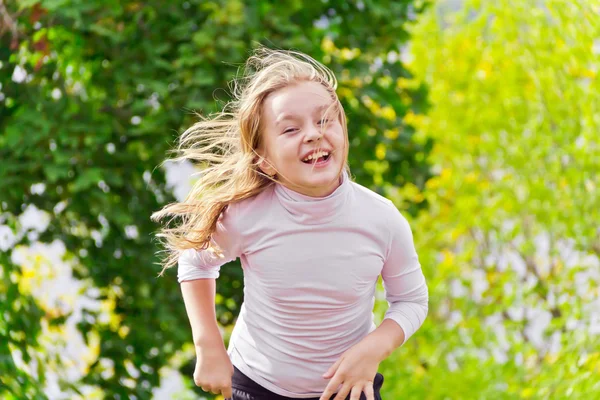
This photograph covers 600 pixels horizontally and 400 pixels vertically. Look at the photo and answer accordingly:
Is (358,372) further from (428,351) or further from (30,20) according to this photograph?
(428,351)

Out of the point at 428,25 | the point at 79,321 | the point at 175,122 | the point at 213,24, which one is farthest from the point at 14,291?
the point at 428,25

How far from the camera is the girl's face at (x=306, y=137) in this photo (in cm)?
164

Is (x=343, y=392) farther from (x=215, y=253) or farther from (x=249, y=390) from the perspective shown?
(x=215, y=253)

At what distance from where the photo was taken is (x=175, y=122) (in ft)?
9.98

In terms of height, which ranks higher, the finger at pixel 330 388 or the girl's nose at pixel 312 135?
the girl's nose at pixel 312 135

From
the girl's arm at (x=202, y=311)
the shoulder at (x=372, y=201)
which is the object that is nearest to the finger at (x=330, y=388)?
the girl's arm at (x=202, y=311)

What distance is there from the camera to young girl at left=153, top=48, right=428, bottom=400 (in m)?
1.66

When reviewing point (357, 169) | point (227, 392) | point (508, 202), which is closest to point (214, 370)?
point (227, 392)

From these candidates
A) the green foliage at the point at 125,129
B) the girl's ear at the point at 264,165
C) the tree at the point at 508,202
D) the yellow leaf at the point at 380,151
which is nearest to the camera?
the girl's ear at the point at 264,165

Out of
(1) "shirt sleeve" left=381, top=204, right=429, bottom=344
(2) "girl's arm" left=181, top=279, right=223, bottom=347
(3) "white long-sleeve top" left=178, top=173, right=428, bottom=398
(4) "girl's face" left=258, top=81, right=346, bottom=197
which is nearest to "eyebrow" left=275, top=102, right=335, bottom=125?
(4) "girl's face" left=258, top=81, right=346, bottom=197

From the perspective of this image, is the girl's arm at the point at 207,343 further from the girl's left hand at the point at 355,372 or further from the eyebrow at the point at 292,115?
the eyebrow at the point at 292,115

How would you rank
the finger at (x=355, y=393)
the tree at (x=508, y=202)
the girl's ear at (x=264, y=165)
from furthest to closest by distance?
the tree at (x=508, y=202)
the girl's ear at (x=264, y=165)
the finger at (x=355, y=393)

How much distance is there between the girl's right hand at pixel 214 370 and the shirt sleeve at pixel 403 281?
1.12ft

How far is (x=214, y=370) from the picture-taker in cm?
170
